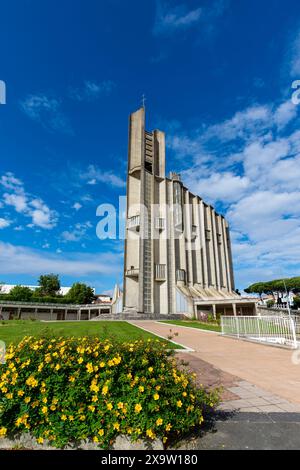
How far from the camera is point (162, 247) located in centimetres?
3859

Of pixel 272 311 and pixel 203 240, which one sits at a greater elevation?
pixel 203 240

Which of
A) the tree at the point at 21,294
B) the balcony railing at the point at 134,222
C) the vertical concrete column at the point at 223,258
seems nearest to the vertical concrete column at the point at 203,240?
the vertical concrete column at the point at 223,258

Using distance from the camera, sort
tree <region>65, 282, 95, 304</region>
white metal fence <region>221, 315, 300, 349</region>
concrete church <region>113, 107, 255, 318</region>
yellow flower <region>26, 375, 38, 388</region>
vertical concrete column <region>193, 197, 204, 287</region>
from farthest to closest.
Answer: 1. tree <region>65, 282, 95, 304</region>
2. vertical concrete column <region>193, 197, 204, 287</region>
3. concrete church <region>113, 107, 255, 318</region>
4. white metal fence <region>221, 315, 300, 349</region>
5. yellow flower <region>26, 375, 38, 388</region>

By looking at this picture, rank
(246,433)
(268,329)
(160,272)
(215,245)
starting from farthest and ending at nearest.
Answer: (215,245), (160,272), (268,329), (246,433)

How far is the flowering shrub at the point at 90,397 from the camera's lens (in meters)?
2.51

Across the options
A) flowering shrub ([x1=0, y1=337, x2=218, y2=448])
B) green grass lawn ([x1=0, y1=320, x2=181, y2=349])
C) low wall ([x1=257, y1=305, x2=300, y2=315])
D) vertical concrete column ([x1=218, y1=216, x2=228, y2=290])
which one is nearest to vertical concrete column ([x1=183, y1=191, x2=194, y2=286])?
low wall ([x1=257, y1=305, x2=300, y2=315])

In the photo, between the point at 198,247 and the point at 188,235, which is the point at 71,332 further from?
the point at 198,247

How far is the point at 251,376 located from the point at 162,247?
3297 cm

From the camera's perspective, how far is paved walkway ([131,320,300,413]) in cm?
394

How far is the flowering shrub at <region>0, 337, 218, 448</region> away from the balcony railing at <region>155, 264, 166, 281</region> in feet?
113

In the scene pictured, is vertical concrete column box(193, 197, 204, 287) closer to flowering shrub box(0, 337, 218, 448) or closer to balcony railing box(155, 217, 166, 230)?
balcony railing box(155, 217, 166, 230)

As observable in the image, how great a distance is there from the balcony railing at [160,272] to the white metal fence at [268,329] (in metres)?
23.9

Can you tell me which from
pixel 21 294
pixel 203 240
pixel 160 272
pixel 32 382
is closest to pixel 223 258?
pixel 203 240
